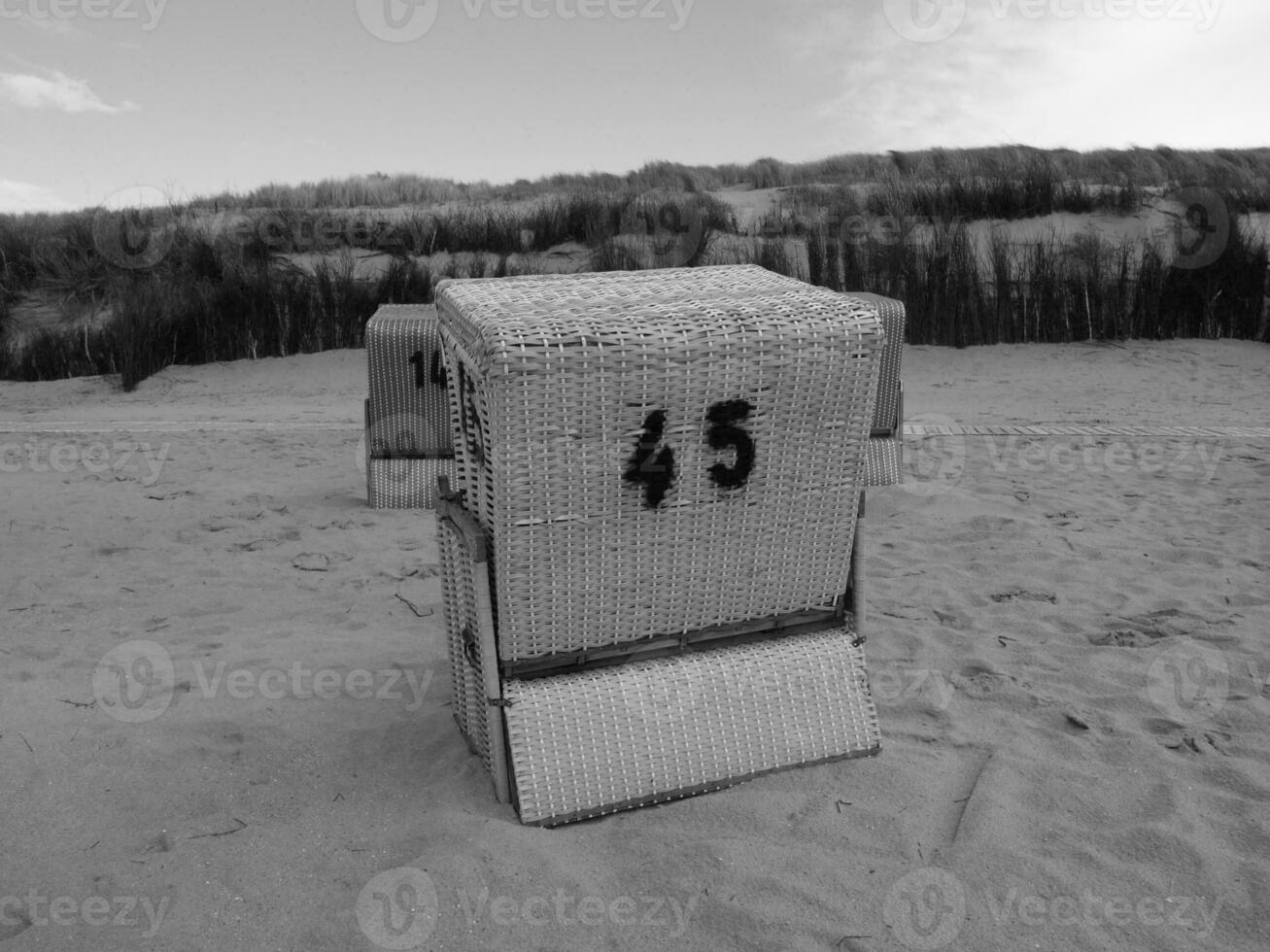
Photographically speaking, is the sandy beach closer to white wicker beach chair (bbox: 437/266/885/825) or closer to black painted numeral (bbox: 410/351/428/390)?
white wicker beach chair (bbox: 437/266/885/825)

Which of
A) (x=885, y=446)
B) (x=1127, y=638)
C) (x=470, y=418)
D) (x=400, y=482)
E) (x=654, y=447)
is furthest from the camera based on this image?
(x=885, y=446)

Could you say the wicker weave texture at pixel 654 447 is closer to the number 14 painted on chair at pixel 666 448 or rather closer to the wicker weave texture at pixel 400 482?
the number 14 painted on chair at pixel 666 448

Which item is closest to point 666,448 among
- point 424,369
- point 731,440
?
point 731,440

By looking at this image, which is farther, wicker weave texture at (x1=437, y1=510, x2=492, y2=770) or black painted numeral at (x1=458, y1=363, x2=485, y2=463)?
wicker weave texture at (x1=437, y1=510, x2=492, y2=770)

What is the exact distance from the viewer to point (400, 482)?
4.80m

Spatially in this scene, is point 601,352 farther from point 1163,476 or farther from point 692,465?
point 1163,476

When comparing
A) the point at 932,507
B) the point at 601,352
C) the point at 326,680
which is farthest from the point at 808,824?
the point at 932,507

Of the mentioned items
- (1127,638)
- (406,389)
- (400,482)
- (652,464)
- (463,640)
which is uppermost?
(652,464)

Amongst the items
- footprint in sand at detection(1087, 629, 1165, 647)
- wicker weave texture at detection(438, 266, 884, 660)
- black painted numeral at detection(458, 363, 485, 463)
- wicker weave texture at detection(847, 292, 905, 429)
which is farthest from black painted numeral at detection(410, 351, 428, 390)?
footprint in sand at detection(1087, 629, 1165, 647)

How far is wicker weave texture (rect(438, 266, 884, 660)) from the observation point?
6.88 ft

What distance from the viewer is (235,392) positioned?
31.2ft

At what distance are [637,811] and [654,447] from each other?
2.61 ft

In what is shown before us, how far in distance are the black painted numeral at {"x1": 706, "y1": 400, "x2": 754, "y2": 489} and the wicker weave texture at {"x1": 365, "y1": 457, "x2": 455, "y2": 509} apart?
106 inches

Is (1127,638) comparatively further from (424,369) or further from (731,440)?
(424,369)
